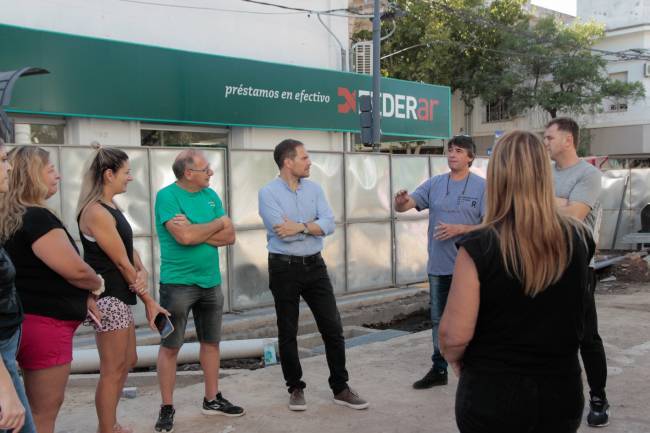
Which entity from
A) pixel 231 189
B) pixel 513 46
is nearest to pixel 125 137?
pixel 231 189

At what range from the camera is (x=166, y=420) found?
4.49 meters

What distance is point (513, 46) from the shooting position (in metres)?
29.2

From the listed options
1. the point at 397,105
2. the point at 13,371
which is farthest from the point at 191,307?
the point at 397,105

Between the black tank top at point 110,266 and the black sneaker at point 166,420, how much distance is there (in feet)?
3.14

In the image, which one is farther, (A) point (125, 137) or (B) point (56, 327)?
(A) point (125, 137)

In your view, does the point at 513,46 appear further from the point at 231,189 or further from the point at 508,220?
the point at 508,220

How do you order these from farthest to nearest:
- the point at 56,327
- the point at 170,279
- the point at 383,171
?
the point at 383,171, the point at 170,279, the point at 56,327

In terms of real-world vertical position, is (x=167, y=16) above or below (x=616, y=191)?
above

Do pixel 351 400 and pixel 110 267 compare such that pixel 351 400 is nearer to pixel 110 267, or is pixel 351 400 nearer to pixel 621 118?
pixel 110 267

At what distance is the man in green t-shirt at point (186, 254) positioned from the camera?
4414 millimetres

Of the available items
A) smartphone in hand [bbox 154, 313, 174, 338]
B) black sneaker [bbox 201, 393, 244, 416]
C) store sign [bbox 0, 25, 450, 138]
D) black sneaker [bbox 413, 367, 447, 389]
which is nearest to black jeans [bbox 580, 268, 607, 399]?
black sneaker [bbox 413, 367, 447, 389]

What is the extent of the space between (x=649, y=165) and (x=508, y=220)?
3270 centimetres

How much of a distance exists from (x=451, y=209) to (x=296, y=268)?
1.23 meters

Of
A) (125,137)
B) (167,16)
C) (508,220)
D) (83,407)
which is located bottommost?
(83,407)
